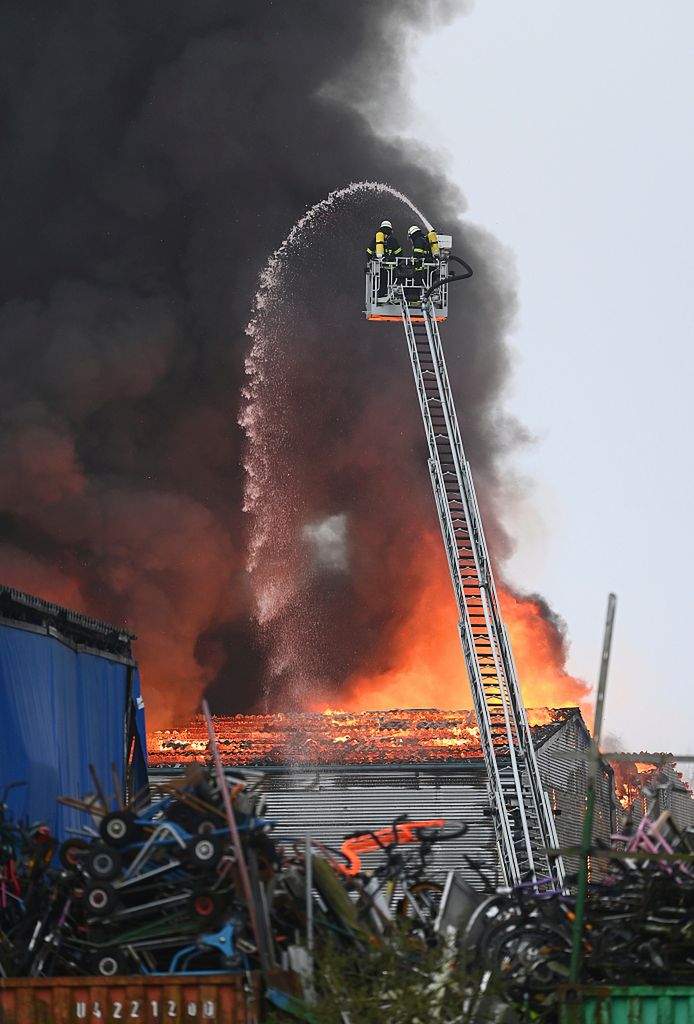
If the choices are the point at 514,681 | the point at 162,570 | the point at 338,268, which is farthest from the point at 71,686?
the point at 338,268

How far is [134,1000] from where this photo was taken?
12414 millimetres

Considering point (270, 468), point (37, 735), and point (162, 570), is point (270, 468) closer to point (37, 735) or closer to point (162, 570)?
point (162, 570)

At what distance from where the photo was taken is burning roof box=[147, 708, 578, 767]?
28109mm

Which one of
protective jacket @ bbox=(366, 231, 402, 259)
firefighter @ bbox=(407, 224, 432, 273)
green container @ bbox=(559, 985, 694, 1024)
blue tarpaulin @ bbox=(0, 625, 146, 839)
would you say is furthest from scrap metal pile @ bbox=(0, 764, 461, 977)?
firefighter @ bbox=(407, 224, 432, 273)

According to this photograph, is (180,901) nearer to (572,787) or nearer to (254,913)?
(254,913)

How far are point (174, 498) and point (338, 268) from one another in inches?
293

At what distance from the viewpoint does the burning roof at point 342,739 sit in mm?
28109

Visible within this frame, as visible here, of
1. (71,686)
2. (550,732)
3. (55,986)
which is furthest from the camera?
(550,732)

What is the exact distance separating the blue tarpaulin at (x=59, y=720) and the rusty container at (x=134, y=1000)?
469cm

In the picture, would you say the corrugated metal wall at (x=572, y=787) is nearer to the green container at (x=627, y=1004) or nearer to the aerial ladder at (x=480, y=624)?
the aerial ladder at (x=480, y=624)

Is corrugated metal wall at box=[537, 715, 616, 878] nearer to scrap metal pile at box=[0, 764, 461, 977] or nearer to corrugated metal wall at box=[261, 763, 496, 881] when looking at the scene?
corrugated metal wall at box=[261, 763, 496, 881]

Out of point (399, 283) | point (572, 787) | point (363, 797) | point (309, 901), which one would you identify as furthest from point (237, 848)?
point (572, 787)

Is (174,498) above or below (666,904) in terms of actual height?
above

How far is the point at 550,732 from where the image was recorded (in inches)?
1145
